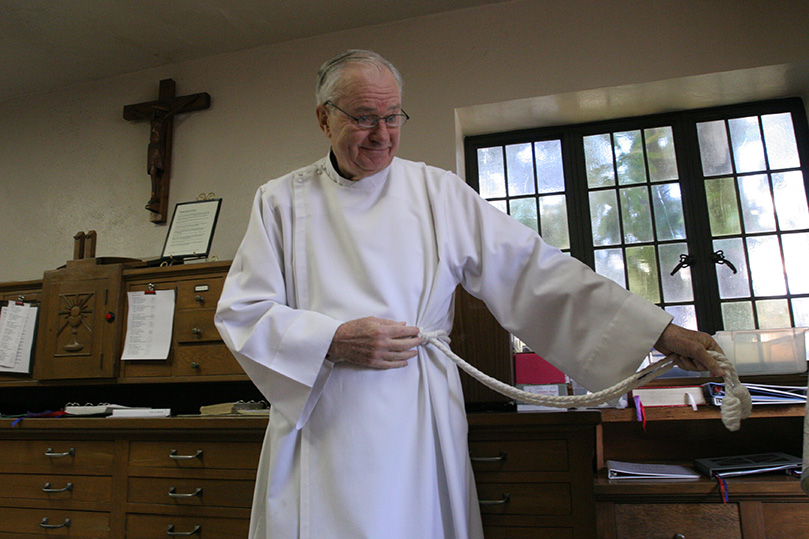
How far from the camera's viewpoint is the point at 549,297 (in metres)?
1.33

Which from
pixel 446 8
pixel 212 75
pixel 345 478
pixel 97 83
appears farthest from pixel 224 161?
pixel 345 478

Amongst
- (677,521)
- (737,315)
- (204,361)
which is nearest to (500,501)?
(677,521)

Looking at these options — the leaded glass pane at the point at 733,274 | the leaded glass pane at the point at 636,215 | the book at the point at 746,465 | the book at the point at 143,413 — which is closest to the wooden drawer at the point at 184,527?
the book at the point at 143,413

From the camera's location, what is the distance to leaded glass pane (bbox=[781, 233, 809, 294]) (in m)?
2.57

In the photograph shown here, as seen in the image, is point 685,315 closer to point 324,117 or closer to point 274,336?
point 324,117

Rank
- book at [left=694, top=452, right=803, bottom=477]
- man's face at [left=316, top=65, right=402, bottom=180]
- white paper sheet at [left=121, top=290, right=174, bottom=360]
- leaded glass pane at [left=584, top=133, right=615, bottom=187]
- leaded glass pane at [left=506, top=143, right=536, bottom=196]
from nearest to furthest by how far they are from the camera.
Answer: man's face at [left=316, top=65, right=402, bottom=180], book at [left=694, top=452, right=803, bottom=477], white paper sheet at [left=121, top=290, right=174, bottom=360], leaded glass pane at [left=584, top=133, right=615, bottom=187], leaded glass pane at [left=506, top=143, right=536, bottom=196]

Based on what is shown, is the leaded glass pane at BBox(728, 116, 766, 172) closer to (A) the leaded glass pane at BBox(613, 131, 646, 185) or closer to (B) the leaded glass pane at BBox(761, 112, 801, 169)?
(B) the leaded glass pane at BBox(761, 112, 801, 169)

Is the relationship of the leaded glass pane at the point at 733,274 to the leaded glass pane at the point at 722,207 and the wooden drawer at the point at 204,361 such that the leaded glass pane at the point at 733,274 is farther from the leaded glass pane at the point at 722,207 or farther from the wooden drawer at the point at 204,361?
the wooden drawer at the point at 204,361

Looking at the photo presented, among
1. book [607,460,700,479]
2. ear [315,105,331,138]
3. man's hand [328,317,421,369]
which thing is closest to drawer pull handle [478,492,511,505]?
book [607,460,700,479]

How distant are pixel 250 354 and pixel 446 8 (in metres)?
2.35

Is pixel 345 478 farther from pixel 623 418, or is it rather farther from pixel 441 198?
pixel 623 418

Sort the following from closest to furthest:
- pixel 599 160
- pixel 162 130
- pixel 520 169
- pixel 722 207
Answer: pixel 722 207 < pixel 599 160 < pixel 520 169 < pixel 162 130

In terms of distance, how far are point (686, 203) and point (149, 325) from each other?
2.53m

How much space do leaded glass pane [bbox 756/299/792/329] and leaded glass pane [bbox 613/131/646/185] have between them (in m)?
0.79
